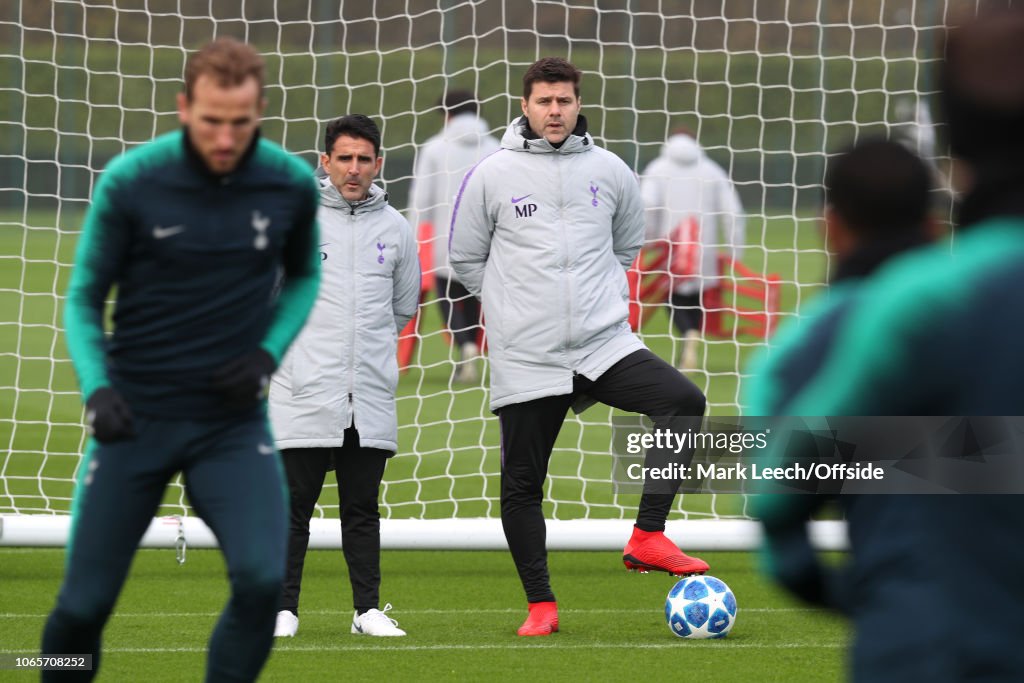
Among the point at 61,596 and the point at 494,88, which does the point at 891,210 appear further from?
the point at 494,88

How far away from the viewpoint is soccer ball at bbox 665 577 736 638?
19.4 ft

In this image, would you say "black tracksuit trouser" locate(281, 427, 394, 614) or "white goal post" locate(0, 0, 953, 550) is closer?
"black tracksuit trouser" locate(281, 427, 394, 614)

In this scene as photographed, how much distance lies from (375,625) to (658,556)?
1078 millimetres

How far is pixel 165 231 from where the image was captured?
12.7 feet

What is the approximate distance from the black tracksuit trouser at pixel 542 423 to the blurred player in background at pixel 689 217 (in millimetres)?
5698

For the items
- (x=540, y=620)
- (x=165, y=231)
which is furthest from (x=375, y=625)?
(x=165, y=231)

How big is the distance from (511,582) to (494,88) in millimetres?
13896

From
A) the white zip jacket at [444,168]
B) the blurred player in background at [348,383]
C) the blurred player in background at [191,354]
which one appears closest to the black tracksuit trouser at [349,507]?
the blurred player in background at [348,383]

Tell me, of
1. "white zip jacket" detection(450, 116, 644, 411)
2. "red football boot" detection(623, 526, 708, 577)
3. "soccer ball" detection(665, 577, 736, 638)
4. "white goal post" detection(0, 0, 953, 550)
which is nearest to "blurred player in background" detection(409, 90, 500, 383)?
"white goal post" detection(0, 0, 953, 550)

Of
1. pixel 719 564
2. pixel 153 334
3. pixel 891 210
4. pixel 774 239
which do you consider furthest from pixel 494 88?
pixel 891 210

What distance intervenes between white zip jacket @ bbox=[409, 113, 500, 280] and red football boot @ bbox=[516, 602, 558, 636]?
486cm

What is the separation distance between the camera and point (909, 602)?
2.06m

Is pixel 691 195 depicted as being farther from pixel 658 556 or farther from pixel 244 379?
pixel 244 379

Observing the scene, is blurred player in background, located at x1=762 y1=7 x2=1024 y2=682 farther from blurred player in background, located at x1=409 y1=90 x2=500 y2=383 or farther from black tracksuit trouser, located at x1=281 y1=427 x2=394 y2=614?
blurred player in background, located at x1=409 y1=90 x2=500 y2=383
